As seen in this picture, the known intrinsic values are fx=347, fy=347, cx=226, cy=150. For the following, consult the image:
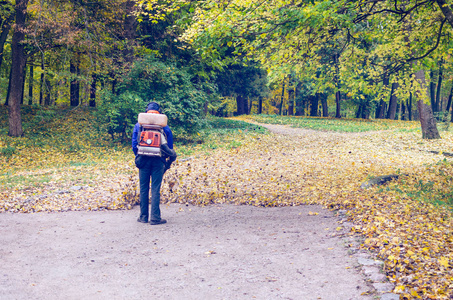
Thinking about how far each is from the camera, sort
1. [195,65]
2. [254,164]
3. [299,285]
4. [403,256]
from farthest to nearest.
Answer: [195,65] → [254,164] → [403,256] → [299,285]

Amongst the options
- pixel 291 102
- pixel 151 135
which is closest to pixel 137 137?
pixel 151 135

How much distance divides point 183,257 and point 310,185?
16.4 feet

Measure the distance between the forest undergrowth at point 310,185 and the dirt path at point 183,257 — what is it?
58cm

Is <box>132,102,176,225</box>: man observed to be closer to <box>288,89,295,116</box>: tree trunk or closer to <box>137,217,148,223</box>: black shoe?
<box>137,217,148,223</box>: black shoe

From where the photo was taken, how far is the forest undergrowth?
4340 mm

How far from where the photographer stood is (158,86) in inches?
667

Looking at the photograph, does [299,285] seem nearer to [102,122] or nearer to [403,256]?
[403,256]

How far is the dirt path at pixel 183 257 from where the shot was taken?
3.73 meters

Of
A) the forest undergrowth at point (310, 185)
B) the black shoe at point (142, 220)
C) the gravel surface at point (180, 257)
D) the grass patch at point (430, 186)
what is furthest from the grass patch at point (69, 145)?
the grass patch at point (430, 186)

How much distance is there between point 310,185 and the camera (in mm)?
8883

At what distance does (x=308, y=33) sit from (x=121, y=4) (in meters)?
10.5

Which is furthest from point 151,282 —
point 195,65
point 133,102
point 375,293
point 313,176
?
point 195,65

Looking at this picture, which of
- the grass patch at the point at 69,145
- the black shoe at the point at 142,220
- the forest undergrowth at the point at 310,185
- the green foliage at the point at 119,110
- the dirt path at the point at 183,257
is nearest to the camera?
the dirt path at the point at 183,257

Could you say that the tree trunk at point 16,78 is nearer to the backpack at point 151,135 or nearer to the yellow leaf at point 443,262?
A: the backpack at point 151,135
